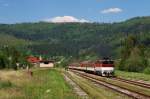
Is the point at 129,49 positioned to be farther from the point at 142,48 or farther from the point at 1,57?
the point at 1,57

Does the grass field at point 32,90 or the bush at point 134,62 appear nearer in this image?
the grass field at point 32,90

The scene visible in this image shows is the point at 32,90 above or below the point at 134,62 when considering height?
below

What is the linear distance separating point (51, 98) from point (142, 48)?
291 feet

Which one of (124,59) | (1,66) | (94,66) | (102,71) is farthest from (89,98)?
(124,59)

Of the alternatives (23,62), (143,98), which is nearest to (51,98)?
(143,98)

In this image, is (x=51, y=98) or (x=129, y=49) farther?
(x=129, y=49)

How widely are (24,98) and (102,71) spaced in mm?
44190

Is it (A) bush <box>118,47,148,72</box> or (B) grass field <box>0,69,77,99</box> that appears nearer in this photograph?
(B) grass field <box>0,69,77,99</box>

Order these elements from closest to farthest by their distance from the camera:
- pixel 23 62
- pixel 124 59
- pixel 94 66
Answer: pixel 94 66, pixel 124 59, pixel 23 62

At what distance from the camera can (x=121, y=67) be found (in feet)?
351

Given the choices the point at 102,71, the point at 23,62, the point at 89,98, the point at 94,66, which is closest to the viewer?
the point at 89,98

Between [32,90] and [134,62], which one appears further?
[134,62]

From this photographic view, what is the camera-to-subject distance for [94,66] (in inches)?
2933

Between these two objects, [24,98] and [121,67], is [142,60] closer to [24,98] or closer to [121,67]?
[121,67]
